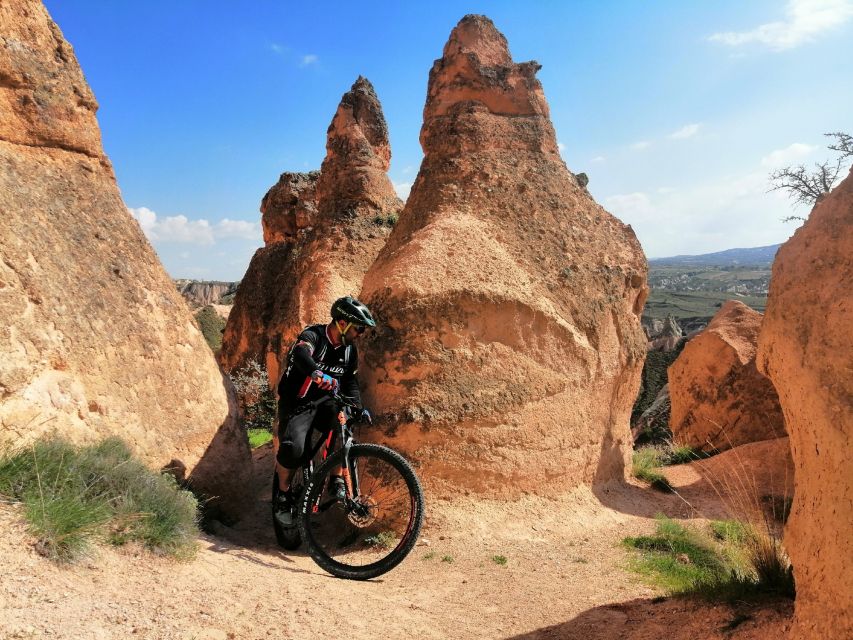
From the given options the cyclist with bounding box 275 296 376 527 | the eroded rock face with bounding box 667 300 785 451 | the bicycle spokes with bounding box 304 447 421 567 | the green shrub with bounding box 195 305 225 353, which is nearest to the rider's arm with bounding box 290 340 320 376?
the cyclist with bounding box 275 296 376 527

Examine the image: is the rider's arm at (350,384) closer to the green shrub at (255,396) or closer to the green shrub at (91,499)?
the green shrub at (91,499)

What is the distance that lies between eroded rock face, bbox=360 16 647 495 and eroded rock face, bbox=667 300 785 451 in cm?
406

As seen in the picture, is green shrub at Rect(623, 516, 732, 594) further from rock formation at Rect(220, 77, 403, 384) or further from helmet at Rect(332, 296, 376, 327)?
rock formation at Rect(220, 77, 403, 384)

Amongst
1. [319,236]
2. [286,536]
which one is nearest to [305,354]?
[286,536]

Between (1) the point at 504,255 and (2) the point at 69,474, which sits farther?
(1) the point at 504,255

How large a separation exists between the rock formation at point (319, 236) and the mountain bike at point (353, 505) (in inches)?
233

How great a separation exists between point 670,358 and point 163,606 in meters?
26.9

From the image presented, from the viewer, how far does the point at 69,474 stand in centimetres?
334

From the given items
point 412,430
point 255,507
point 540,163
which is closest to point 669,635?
point 412,430

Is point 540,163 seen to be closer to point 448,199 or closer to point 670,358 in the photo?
point 448,199

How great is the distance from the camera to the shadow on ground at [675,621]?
110 inches

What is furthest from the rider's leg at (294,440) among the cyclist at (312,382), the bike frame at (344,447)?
the bike frame at (344,447)

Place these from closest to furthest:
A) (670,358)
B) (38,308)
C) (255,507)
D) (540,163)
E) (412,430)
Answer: (38,308) < (412,430) < (255,507) < (540,163) < (670,358)

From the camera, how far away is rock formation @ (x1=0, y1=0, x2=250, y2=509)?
160 inches
